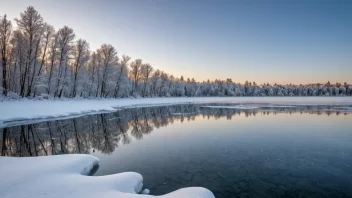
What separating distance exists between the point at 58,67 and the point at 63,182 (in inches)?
2012

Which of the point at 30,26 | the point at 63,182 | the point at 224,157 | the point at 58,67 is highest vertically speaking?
the point at 30,26

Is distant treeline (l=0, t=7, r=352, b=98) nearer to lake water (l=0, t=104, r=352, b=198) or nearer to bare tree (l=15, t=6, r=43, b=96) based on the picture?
bare tree (l=15, t=6, r=43, b=96)

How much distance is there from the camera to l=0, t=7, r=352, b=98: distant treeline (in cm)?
3030

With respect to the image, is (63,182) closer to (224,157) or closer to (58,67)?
(224,157)

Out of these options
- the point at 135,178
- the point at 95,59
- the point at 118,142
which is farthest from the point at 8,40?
the point at 135,178

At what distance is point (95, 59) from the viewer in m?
52.8

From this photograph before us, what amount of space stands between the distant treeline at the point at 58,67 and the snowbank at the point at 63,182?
25.0 meters

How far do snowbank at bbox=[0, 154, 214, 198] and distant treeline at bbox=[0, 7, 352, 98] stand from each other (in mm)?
25023

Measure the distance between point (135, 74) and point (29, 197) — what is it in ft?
217

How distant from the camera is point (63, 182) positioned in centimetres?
613

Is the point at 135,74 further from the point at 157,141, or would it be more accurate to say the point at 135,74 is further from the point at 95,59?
the point at 157,141

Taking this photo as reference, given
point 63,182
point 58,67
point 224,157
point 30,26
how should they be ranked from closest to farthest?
point 63,182, point 224,157, point 30,26, point 58,67

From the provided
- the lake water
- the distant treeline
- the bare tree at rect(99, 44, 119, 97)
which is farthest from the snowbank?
the bare tree at rect(99, 44, 119, 97)

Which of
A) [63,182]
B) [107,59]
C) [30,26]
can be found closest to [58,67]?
[107,59]
